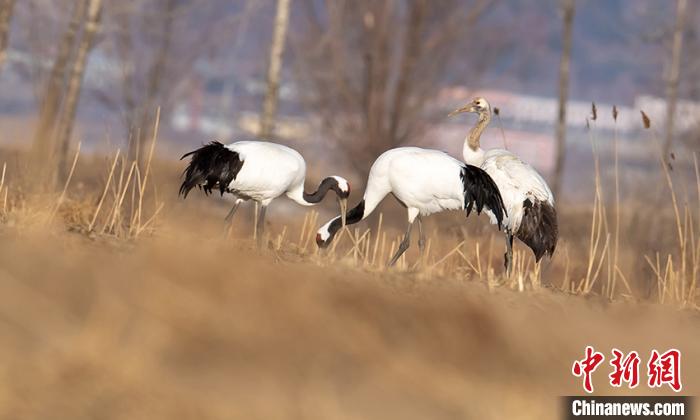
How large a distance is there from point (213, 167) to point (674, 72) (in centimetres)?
2093

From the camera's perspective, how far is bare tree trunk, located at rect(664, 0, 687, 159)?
27.9 metres

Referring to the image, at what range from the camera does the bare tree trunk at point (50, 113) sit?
12.1m

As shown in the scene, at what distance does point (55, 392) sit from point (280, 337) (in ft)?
3.62

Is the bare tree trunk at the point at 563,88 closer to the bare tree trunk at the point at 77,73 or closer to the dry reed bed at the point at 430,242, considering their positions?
the dry reed bed at the point at 430,242

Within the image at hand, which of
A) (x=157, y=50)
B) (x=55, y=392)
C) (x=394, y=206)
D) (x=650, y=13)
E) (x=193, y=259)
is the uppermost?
(x=650, y=13)

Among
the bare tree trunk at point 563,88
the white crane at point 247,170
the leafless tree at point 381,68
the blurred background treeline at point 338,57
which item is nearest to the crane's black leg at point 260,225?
the white crane at point 247,170

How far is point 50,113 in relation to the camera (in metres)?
13.9

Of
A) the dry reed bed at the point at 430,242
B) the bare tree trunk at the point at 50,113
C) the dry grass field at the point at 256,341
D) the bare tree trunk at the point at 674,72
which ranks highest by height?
the bare tree trunk at the point at 674,72

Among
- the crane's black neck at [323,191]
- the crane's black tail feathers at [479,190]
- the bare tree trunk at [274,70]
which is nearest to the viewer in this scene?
the crane's black tail feathers at [479,190]

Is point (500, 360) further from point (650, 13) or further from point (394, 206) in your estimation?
point (650, 13)

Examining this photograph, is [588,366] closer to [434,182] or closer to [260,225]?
[434,182]

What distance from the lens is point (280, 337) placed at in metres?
5.52

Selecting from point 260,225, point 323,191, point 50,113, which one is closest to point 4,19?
point 50,113

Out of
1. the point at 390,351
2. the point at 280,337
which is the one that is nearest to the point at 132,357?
the point at 280,337
